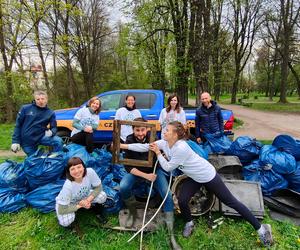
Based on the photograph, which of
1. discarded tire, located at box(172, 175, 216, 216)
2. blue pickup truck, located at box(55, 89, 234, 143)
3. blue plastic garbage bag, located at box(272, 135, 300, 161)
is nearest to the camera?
discarded tire, located at box(172, 175, 216, 216)

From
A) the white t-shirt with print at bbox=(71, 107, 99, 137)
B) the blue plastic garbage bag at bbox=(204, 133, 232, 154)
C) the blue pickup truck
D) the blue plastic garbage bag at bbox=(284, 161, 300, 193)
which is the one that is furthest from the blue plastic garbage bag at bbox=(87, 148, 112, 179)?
the blue plastic garbage bag at bbox=(284, 161, 300, 193)

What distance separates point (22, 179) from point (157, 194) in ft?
7.07

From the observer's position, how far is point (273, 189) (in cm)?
360

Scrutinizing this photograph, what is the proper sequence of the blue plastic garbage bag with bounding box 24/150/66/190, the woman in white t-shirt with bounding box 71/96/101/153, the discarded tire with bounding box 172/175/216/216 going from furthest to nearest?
the woman in white t-shirt with bounding box 71/96/101/153, the blue plastic garbage bag with bounding box 24/150/66/190, the discarded tire with bounding box 172/175/216/216

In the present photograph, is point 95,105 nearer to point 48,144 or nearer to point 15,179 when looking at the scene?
point 48,144

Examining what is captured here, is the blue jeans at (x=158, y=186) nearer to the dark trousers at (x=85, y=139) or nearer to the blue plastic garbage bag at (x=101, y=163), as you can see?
the blue plastic garbage bag at (x=101, y=163)

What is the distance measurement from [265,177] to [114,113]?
414 cm

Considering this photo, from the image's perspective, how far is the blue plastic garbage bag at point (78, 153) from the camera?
3870 mm

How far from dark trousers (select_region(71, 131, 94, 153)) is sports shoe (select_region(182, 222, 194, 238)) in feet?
7.56

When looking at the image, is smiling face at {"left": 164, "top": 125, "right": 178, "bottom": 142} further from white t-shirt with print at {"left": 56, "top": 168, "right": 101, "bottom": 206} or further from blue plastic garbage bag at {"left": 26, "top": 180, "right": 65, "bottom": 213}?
blue plastic garbage bag at {"left": 26, "top": 180, "right": 65, "bottom": 213}

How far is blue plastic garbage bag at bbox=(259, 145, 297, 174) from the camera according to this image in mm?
3533

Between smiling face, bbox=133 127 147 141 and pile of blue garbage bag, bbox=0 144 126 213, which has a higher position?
smiling face, bbox=133 127 147 141

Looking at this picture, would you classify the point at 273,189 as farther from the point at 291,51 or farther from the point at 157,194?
the point at 291,51

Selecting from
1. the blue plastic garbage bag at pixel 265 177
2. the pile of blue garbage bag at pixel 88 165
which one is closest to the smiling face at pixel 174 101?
the pile of blue garbage bag at pixel 88 165
